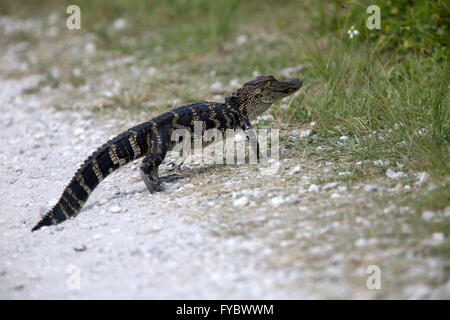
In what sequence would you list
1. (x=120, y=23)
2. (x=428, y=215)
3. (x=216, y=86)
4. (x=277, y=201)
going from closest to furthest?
(x=428, y=215) → (x=277, y=201) → (x=216, y=86) → (x=120, y=23)

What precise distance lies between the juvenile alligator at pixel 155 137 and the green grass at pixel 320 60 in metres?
0.56

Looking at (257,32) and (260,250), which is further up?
(257,32)

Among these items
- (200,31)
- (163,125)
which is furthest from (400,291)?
(200,31)

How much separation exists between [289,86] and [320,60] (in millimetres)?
961

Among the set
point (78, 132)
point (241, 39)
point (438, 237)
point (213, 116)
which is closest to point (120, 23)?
point (241, 39)

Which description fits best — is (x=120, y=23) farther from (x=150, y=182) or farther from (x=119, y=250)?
(x=119, y=250)

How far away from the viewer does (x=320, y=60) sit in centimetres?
631

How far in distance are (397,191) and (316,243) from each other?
0.99 meters

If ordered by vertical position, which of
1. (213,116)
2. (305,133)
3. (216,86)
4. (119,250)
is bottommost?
(119,250)

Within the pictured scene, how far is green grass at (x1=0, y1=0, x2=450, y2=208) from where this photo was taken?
4758 millimetres

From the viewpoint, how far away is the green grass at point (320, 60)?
4.76m

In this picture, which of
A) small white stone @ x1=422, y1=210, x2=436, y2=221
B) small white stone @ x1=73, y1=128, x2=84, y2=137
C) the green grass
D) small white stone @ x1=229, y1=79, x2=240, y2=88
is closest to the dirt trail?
small white stone @ x1=422, y1=210, x2=436, y2=221
